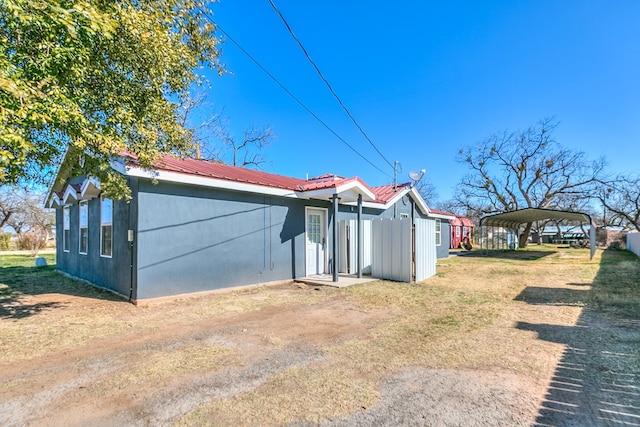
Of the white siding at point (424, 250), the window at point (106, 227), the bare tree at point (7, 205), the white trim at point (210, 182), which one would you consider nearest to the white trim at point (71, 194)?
the window at point (106, 227)

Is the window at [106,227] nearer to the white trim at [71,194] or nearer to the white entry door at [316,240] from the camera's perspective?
the white trim at [71,194]

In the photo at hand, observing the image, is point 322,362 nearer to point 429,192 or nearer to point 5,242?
point 5,242

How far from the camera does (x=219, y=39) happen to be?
7.00 metres

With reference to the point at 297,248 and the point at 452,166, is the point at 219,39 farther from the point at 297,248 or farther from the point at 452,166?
the point at 452,166

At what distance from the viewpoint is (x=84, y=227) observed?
949 cm

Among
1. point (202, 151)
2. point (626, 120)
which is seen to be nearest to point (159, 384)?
point (202, 151)

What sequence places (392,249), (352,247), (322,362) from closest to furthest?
(322,362)
(392,249)
(352,247)

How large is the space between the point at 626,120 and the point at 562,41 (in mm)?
13212

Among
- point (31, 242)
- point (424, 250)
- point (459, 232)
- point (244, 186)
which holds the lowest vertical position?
point (31, 242)

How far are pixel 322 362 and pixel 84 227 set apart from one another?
9.35 metres

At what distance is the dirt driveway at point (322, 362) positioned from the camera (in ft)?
8.46

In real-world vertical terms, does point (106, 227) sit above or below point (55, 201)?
below

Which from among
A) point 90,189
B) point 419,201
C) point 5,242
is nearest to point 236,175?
point 90,189

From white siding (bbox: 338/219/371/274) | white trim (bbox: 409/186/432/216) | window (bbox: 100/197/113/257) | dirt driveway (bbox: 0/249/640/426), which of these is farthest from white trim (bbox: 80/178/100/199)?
white trim (bbox: 409/186/432/216)
